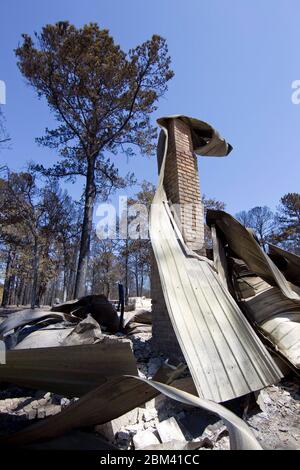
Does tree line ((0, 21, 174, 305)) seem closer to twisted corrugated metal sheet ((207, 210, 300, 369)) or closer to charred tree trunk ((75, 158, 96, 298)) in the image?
charred tree trunk ((75, 158, 96, 298))

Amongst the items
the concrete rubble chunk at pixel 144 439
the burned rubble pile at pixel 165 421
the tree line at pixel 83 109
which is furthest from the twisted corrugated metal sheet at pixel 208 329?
the tree line at pixel 83 109

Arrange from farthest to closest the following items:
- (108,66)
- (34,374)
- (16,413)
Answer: (108,66)
(16,413)
(34,374)

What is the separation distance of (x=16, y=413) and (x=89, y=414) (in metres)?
0.96

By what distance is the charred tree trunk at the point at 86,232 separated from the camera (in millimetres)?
9844

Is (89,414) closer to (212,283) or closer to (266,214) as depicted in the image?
(212,283)

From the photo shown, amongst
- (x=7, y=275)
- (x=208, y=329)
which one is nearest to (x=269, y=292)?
(x=208, y=329)

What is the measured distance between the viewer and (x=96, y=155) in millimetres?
11633

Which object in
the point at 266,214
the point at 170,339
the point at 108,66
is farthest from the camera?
the point at 266,214

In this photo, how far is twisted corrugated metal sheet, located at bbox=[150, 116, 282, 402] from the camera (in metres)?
1.84

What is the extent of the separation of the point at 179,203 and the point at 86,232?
23.7ft

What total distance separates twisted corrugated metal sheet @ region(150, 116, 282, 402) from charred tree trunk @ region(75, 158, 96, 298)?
24.3 feet

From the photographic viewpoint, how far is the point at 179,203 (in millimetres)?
3998

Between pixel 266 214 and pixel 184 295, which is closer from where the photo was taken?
pixel 184 295

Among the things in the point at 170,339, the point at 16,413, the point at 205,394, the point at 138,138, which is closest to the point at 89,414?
the point at 205,394
